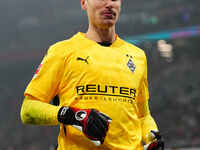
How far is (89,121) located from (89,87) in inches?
10.5

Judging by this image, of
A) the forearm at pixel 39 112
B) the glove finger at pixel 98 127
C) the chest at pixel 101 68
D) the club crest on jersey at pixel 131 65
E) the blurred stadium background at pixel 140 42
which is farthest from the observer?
the blurred stadium background at pixel 140 42

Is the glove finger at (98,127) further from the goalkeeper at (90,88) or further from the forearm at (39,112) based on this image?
the forearm at (39,112)

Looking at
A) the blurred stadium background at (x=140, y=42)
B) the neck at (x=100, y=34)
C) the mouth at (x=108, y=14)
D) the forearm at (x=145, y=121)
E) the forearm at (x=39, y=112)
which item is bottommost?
the blurred stadium background at (x=140, y=42)

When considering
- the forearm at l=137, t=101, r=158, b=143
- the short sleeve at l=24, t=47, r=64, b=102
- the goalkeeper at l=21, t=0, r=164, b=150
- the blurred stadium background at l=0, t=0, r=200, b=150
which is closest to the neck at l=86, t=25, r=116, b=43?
the goalkeeper at l=21, t=0, r=164, b=150

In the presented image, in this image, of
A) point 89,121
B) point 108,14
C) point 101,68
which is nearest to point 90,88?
point 101,68

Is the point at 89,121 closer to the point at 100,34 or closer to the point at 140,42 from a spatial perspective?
the point at 100,34

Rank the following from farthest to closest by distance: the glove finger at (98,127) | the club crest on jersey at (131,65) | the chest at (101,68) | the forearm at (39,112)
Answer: the club crest on jersey at (131,65), the chest at (101,68), the forearm at (39,112), the glove finger at (98,127)

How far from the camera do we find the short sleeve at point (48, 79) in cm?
166

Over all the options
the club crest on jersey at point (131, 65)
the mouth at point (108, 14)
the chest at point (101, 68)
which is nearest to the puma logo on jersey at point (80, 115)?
the chest at point (101, 68)

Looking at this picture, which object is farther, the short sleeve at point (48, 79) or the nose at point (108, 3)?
the nose at point (108, 3)

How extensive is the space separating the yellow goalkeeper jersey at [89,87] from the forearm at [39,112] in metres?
0.05

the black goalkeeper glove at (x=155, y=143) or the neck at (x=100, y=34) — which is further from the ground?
A: the neck at (x=100, y=34)

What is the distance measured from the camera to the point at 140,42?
10969mm

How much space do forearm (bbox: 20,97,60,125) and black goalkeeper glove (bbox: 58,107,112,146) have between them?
2.5 inches
